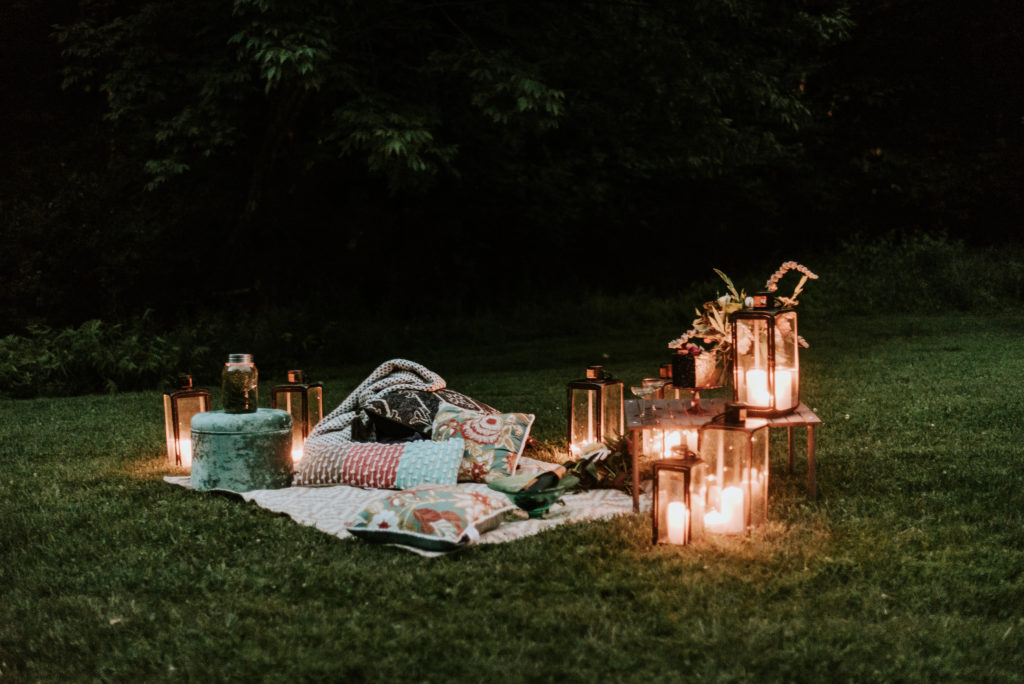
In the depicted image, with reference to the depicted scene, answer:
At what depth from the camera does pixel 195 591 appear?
3760 millimetres

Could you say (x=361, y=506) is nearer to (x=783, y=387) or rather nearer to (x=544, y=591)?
(x=544, y=591)

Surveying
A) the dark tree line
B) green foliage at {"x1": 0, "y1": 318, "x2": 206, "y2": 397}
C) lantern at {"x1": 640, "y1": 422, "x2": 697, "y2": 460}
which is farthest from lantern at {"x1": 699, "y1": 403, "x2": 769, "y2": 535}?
green foliage at {"x1": 0, "y1": 318, "x2": 206, "y2": 397}

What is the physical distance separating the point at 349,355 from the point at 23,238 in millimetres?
5364

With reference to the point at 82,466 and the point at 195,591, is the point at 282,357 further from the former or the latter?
the point at 195,591

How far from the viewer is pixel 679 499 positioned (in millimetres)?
4059

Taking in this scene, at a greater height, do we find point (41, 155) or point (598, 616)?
point (41, 155)

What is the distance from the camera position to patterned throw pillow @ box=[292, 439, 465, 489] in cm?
522

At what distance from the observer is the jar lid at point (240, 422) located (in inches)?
202

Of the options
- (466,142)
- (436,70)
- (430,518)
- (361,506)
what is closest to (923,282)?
(466,142)

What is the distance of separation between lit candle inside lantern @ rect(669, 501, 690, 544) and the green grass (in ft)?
0.37

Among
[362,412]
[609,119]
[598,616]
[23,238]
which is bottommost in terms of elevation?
[598,616]

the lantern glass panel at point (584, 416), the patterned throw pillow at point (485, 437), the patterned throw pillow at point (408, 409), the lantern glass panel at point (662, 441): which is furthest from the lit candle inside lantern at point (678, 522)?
the patterned throw pillow at point (408, 409)

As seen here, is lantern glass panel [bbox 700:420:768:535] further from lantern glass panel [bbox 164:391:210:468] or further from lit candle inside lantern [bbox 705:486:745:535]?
lantern glass panel [bbox 164:391:210:468]

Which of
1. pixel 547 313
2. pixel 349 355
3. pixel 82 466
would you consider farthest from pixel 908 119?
pixel 82 466
